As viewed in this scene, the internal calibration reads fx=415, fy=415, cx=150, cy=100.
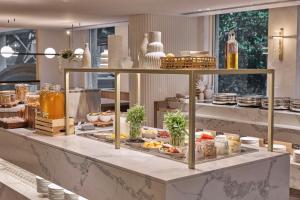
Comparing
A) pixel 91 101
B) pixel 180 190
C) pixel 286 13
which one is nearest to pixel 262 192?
pixel 180 190

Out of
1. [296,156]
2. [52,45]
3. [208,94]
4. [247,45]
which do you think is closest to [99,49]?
[52,45]

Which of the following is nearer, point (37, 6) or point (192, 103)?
point (192, 103)

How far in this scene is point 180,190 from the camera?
207 centimetres

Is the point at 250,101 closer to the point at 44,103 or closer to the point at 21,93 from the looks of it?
the point at 44,103

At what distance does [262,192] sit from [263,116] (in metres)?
2.94

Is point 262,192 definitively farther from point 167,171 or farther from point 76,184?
point 76,184

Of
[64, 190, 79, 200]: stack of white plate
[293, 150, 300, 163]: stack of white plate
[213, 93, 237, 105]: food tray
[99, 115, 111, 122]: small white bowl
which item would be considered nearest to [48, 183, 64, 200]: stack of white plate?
[64, 190, 79, 200]: stack of white plate

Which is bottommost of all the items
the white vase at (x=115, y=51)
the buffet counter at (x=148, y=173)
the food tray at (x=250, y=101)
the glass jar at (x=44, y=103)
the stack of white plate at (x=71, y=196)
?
the stack of white plate at (x=71, y=196)

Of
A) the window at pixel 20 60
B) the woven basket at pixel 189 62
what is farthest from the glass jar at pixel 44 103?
the window at pixel 20 60

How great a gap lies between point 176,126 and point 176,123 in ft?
0.06

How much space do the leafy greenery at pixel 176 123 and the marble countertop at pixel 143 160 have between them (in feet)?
0.80

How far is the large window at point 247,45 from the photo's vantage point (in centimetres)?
674

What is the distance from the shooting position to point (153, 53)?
2.64 metres

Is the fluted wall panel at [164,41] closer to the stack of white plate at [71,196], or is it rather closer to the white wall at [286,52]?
the white wall at [286,52]
